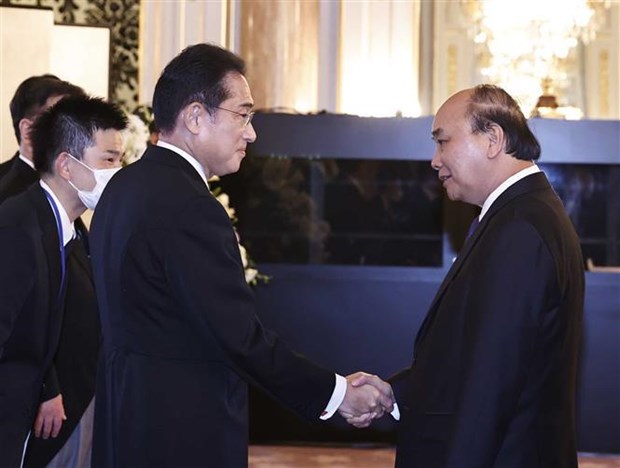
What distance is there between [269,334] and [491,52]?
876 cm

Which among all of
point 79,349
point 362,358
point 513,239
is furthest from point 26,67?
point 513,239

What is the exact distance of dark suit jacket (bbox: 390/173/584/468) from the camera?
2617 millimetres

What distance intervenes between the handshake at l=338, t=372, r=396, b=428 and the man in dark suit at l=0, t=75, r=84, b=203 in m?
1.68

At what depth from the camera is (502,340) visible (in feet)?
8.59

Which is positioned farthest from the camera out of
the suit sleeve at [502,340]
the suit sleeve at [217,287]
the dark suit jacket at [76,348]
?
the dark suit jacket at [76,348]

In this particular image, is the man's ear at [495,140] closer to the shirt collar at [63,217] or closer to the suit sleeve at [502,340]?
the suit sleeve at [502,340]

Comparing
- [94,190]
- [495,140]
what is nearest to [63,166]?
[94,190]

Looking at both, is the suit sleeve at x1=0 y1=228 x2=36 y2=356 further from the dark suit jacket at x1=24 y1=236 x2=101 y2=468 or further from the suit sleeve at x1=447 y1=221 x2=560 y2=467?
the suit sleeve at x1=447 y1=221 x2=560 y2=467

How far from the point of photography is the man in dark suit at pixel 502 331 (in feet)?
8.59

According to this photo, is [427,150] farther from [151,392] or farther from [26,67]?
[151,392]

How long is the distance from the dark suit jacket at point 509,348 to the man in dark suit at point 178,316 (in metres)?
0.41

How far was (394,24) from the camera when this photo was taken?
7.55 metres

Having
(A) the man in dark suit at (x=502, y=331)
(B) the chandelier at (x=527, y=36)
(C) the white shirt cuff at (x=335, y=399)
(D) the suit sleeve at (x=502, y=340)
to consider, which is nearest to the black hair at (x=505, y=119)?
(A) the man in dark suit at (x=502, y=331)

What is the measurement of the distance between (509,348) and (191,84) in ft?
3.38
